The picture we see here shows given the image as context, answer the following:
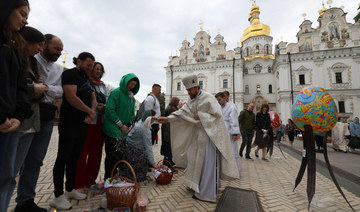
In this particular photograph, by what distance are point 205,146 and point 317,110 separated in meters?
1.83

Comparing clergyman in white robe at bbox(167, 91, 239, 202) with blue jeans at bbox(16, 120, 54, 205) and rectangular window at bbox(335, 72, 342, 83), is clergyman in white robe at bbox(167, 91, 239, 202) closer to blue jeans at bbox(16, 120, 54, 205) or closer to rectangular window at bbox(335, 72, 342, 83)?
blue jeans at bbox(16, 120, 54, 205)

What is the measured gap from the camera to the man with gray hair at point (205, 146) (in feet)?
8.91

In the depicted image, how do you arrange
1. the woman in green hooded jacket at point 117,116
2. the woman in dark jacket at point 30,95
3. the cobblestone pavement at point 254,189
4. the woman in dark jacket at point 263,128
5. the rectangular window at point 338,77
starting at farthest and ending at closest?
the rectangular window at point 338,77, the woman in dark jacket at point 263,128, the woman in green hooded jacket at point 117,116, the cobblestone pavement at point 254,189, the woman in dark jacket at point 30,95

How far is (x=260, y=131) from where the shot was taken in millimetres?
6133

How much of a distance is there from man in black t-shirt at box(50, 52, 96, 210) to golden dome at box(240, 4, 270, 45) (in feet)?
126

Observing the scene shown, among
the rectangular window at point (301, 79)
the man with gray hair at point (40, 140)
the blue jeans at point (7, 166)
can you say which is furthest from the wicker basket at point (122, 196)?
the rectangular window at point (301, 79)

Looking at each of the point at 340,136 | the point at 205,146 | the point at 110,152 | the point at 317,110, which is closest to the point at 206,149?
the point at 205,146

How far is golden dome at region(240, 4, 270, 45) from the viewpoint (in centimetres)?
3456

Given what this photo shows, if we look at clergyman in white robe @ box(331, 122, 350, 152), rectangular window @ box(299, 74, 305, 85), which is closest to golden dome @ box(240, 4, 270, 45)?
rectangular window @ box(299, 74, 305, 85)

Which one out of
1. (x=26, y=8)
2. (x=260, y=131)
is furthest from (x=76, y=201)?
(x=260, y=131)

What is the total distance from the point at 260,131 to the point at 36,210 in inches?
245

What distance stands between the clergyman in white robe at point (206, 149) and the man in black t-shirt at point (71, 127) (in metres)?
1.33

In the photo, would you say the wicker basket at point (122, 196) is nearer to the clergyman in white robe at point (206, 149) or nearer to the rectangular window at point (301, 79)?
the clergyman in white robe at point (206, 149)

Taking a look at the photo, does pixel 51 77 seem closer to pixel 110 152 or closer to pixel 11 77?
pixel 11 77
